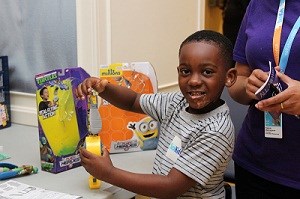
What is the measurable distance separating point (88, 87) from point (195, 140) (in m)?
0.35

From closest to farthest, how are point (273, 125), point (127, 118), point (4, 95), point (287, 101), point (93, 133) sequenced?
point (287, 101) → point (273, 125) → point (93, 133) → point (127, 118) → point (4, 95)

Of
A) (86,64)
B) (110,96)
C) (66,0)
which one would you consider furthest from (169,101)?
(66,0)

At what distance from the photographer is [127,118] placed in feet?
4.73

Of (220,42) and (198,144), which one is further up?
(220,42)

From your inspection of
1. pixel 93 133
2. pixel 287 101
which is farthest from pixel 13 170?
pixel 287 101

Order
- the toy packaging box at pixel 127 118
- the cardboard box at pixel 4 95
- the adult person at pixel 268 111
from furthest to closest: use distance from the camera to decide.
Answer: the cardboard box at pixel 4 95
the toy packaging box at pixel 127 118
the adult person at pixel 268 111

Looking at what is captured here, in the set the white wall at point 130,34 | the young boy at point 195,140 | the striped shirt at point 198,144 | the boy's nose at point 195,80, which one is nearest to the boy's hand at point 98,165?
the young boy at point 195,140

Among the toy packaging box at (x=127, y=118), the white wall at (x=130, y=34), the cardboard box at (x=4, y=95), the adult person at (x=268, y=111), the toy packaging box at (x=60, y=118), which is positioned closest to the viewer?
the adult person at (x=268, y=111)

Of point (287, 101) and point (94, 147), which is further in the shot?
point (94, 147)

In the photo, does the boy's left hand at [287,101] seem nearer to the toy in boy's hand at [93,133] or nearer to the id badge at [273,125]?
the id badge at [273,125]

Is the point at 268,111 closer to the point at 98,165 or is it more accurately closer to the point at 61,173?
the point at 98,165

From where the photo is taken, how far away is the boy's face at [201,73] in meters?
1.04

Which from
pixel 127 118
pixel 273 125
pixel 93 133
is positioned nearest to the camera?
pixel 273 125

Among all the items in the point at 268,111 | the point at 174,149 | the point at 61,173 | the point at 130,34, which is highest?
the point at 130,34
